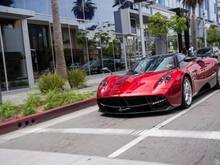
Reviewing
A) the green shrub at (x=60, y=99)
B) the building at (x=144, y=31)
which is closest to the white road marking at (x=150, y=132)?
the green shrub at (x=60, y=99)

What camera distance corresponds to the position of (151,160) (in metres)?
5.07

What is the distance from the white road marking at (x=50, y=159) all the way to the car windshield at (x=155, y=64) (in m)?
4.15

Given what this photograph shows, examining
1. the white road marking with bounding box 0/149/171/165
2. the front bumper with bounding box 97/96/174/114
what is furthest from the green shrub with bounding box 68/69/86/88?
the white road marking with bounding box 0/149/171/165

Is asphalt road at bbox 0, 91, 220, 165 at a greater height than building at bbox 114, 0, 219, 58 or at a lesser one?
lesser

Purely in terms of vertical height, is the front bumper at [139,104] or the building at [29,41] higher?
the building at [29,41]

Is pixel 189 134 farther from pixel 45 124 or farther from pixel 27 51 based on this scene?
pixel 27 51

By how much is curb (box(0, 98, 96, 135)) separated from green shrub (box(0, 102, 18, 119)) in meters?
0.60

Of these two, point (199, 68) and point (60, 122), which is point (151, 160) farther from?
point (199, 68)

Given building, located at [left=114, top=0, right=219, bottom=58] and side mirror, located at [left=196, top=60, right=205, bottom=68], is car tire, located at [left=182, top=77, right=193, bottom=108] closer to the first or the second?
side mirror, located at [left=196, top=60, right=205, bottom=68]

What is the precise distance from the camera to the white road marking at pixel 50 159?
516 cm

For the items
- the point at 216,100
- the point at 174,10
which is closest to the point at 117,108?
the point at 216,100

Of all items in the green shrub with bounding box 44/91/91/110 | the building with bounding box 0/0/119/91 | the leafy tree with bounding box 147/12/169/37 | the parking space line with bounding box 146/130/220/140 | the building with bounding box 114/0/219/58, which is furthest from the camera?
the building with bounding box 114/0/219/58

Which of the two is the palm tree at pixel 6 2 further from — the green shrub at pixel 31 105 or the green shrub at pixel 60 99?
the green shrub at pixel 31 105

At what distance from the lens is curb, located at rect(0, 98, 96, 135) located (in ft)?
26.9
